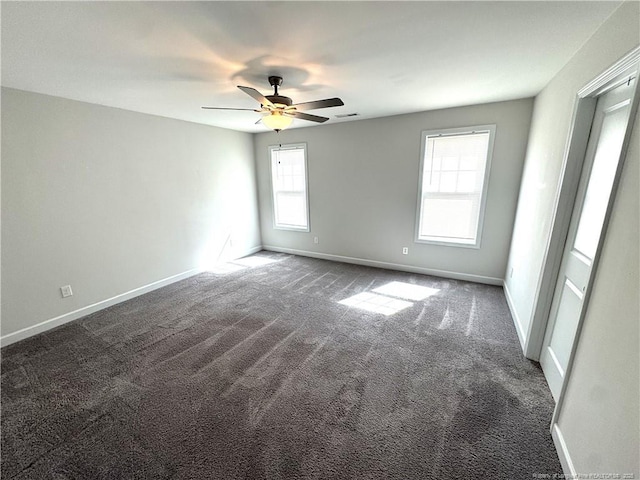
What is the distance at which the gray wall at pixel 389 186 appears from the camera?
3268mm

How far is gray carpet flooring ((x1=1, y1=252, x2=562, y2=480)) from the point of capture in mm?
1438

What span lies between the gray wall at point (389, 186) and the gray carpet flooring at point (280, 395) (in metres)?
0.87

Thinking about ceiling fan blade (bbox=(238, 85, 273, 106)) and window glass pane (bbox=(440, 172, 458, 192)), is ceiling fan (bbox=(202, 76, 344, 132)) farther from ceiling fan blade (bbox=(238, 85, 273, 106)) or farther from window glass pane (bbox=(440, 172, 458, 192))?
window glass pane (bbox=(440, 172, 458, 192))

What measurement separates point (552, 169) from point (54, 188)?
478 cm

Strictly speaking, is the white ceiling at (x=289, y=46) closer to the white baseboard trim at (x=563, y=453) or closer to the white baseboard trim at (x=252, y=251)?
the white baseboard trim at (x=563, y=453)

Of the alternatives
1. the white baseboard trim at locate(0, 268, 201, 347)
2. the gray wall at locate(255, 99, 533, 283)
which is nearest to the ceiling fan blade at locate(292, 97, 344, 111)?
the gray wall at locate(255, 99, 533, 283)

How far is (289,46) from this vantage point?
1696mm

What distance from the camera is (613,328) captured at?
1136mm

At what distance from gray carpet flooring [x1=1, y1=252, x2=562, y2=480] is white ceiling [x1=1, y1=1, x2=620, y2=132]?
94.6 inches

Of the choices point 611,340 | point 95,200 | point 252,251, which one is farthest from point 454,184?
point 95,200

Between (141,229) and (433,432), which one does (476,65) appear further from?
(141,229)

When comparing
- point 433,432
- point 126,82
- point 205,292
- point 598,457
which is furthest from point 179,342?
point 598,457

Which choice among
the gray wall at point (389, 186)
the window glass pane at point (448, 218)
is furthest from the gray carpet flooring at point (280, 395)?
the window glass pane at point (448, 218)

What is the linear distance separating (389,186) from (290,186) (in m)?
1.99
